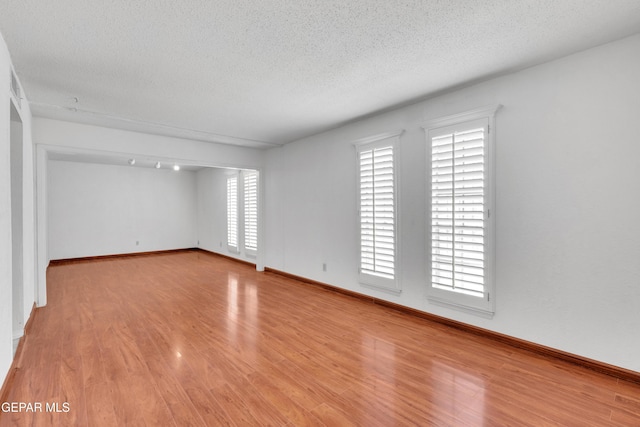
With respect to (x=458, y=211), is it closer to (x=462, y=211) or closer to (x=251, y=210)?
(x=462, y=211)

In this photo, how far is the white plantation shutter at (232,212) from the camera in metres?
7.23

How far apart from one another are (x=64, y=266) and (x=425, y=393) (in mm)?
8094

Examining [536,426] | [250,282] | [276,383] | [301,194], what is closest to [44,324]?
[250,282]

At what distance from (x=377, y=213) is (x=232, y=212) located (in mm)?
4565

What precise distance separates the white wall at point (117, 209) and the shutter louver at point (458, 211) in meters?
7.98

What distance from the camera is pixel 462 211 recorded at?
10.1 ft

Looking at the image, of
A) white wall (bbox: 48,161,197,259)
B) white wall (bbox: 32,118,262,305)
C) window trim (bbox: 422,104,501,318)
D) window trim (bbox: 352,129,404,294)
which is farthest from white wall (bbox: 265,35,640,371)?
white wall (bbox: 48,161,197,259)

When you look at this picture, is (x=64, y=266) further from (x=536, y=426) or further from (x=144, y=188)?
(x=536, y=426)

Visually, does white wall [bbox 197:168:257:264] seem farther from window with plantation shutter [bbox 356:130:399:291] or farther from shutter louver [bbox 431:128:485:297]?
shutter louver [bbox 431:128:485:297]

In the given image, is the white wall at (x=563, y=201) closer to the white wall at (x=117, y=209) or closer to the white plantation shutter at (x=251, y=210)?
the white plantation shutter at (x=251, y=210)

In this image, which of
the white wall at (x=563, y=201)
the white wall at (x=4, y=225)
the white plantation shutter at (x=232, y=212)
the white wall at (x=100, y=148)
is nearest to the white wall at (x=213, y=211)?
the white plantation shutter at (x=232, y=212)

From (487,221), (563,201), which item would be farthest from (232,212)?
(563,201)

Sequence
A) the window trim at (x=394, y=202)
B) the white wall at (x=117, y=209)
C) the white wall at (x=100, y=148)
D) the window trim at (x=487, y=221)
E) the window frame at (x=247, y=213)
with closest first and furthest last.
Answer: the window trim at (x=487, y=221), the window trim at (x=394, y=202), the white wall at (x=100, y=148), the window frame at (x=247, y=213), the white wall at (x=117, y=209)

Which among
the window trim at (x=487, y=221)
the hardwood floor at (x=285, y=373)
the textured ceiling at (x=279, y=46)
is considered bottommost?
the hardwood floor at (x=285, y=373)
